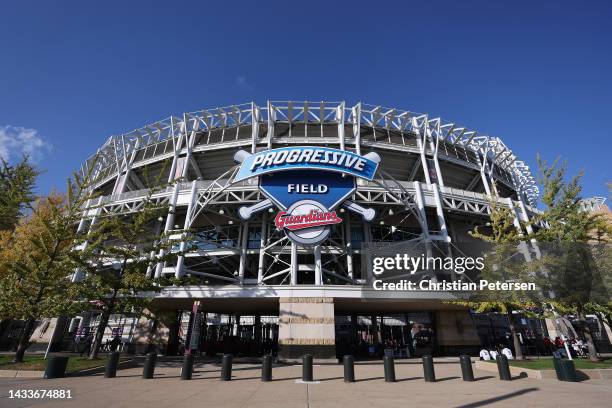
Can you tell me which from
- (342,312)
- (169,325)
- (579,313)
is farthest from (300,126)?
(579,313)

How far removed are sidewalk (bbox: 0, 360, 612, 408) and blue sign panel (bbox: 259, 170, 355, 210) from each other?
1310cm

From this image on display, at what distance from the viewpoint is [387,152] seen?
33844 mm

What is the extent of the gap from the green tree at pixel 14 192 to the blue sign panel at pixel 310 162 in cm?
1447

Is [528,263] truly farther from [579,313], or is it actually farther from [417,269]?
[417,269]

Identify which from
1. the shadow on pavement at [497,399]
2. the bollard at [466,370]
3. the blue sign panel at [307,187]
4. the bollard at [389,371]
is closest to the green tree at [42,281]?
the blue sign panel at [307,187]

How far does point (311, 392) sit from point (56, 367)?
10.7m

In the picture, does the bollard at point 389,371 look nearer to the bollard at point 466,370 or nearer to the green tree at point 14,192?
the bollard at point 466,370

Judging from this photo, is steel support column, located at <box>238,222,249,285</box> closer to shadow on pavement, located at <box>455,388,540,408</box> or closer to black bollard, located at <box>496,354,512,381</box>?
black bollard, located at <box>496,354,512,381</box>

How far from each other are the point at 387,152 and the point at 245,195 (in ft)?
53.2

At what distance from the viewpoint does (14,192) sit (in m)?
20.6

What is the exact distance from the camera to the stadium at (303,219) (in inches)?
816

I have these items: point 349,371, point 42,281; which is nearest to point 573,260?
point 349,371

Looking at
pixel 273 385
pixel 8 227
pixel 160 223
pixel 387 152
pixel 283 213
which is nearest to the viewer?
pixel 273 385

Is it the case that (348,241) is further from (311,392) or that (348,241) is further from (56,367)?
(56,367)
